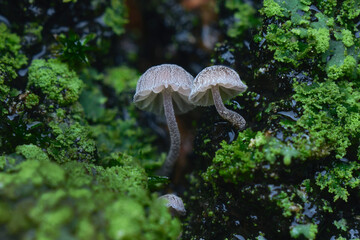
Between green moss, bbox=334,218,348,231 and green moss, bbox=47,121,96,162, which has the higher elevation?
green moss, bbox=47,121,96,162

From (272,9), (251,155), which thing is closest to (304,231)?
(251,155)

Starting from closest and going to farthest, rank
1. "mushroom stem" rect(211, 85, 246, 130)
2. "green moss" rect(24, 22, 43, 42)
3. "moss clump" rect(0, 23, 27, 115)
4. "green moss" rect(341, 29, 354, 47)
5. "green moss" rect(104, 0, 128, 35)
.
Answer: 1. "green moss" rect(341, 29, 354, 47)
2. "mushroom stem" rect(211, 85, 246, 130)
3. "moss clump" rect(0, 23, 27, 115)
4. "green moss" rect(24, 22, 43, 42)
5. "green moss" rect(104, 0, 128, 35)

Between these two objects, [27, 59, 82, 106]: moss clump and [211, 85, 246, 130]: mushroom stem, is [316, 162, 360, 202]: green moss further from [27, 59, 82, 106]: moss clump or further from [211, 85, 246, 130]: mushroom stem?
[27, 59, 82, 106]: moss clump

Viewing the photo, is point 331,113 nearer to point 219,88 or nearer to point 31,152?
point 219,88

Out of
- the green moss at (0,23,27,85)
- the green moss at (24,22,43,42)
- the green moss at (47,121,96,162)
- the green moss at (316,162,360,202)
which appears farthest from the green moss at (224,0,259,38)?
the green moss at (0,23,27,85)

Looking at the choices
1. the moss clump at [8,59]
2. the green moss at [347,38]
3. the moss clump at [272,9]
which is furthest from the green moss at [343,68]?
the moss clump at [8,59]

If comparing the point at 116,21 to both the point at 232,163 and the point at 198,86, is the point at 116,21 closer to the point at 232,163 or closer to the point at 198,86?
the point at 198,86

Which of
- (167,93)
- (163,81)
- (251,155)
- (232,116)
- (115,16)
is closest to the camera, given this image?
(251,155)
